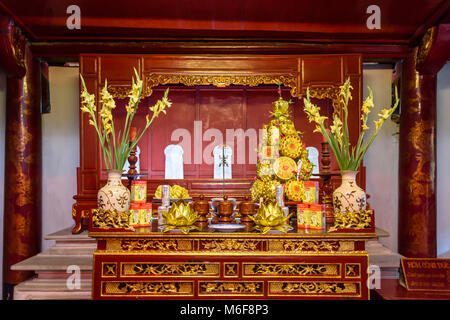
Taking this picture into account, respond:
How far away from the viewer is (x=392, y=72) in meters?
4.15

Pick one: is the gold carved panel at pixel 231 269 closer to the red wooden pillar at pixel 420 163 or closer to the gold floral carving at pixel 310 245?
the gold floral carving at pixel 310 245

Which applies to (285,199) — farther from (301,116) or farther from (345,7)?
(301,116)

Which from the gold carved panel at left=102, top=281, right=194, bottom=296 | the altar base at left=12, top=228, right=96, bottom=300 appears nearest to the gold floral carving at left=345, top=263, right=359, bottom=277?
the gold carved panel at left=102, top=281, right=194, bottom=296

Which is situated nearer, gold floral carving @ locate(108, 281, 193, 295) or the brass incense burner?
gold floral carving @ locate(108, 281, 193, 295)

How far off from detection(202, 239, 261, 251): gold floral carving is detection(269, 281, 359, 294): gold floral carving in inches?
8.5

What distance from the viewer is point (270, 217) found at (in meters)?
1.86

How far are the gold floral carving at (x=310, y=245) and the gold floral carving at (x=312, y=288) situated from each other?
17cm

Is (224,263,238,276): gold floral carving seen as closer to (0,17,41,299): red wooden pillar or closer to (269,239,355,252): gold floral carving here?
(269,239,355,252): gold floral carving

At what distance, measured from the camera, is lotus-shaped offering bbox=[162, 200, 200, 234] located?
6.07 feet

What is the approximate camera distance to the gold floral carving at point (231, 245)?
184 cm

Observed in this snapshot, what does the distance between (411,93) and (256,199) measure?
92.9 inches

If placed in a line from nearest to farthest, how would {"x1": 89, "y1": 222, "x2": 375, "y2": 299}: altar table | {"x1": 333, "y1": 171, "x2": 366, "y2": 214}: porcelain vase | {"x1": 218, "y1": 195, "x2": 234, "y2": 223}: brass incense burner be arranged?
{"x1": 89, "y1": 222, "x2": 375, "y2": 299}: altar table, {"x1": 333, "y1": 171, "x2": 366, "y2": 214}: porcelain vase, {"x1": 218, "y1": 195, "x2": 234, "y2": 223}: brass incense burner

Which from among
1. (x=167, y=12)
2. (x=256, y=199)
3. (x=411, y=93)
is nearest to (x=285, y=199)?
(x=256, y=199)

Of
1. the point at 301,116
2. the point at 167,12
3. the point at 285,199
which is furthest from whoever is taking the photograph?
the point at 301,116
